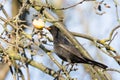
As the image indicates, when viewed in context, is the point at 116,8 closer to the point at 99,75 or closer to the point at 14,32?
the point at 99,75

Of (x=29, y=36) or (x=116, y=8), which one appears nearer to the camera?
(x=29, y=36)

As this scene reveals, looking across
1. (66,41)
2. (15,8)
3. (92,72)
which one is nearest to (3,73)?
(15,8)

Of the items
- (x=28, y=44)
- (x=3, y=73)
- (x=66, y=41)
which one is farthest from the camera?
(x=3, y=73)

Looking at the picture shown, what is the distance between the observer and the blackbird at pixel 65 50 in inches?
188

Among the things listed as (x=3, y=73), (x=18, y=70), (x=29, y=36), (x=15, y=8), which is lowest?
(x=3, y=73)

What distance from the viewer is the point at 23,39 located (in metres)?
4.10

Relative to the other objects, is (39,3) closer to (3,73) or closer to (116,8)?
(116,8)

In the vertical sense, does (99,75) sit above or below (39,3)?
below

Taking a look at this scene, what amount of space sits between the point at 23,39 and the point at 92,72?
851 mm

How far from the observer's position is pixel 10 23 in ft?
13.3

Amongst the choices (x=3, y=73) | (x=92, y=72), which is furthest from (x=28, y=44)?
(x=3, y=73)

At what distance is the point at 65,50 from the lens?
491 cm

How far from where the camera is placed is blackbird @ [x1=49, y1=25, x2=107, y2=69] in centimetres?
477

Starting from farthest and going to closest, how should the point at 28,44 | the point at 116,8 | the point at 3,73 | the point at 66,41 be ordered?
the point at 3,73
the point at 66,41
the point at 116,8
the point at 28,44
